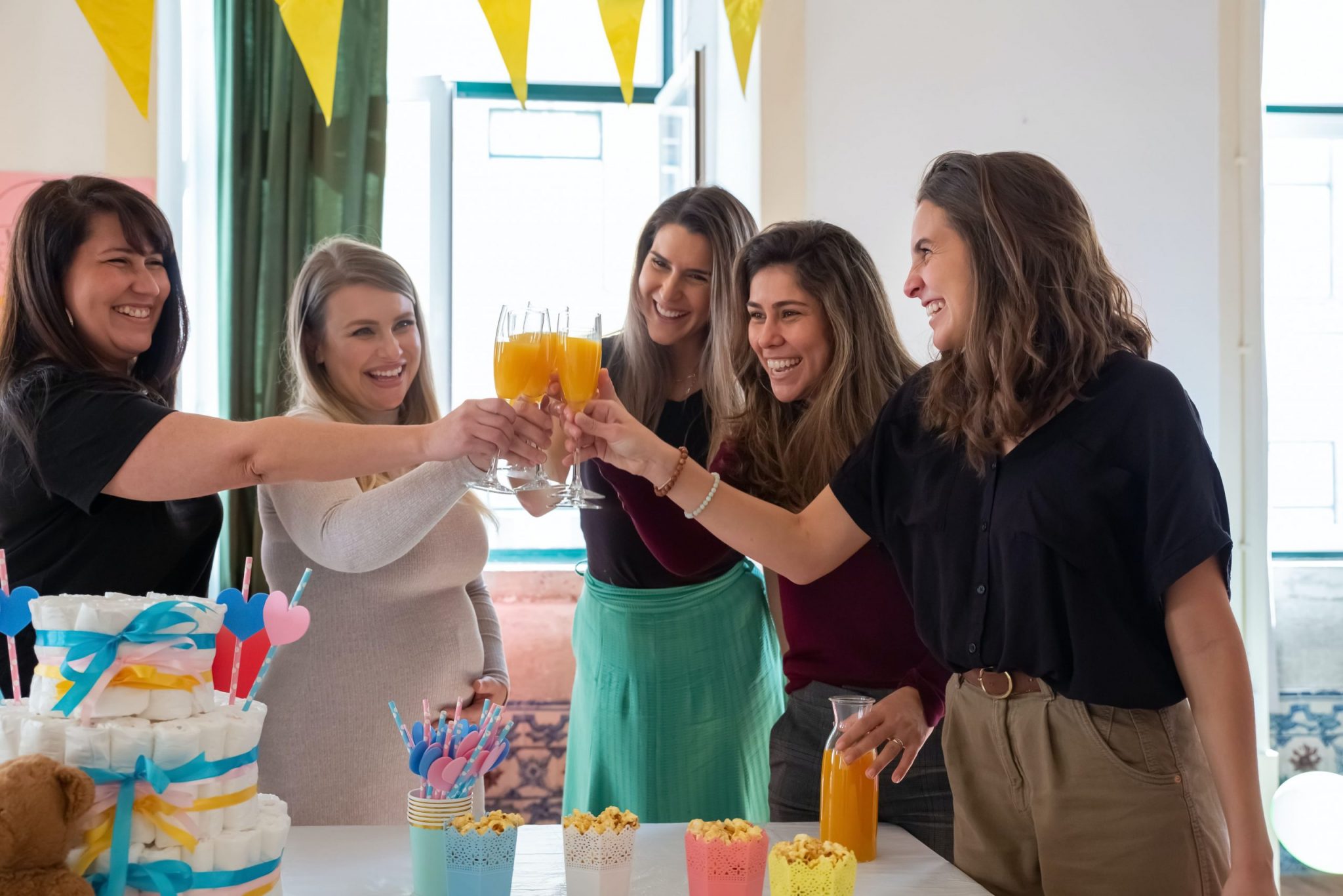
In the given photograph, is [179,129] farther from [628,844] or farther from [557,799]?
[628,844]

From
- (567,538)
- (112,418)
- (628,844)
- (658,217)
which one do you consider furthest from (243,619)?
(567,538)

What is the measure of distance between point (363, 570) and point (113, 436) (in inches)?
17.2

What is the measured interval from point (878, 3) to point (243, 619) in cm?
262

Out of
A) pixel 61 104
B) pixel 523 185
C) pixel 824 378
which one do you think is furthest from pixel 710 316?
pixel 61 104

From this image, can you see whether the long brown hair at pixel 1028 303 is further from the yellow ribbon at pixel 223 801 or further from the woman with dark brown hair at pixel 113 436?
the yellow ribbon at pixel 223 801

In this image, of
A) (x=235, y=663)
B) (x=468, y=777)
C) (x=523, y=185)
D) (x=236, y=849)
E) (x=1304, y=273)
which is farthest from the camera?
(x=523, y=185)

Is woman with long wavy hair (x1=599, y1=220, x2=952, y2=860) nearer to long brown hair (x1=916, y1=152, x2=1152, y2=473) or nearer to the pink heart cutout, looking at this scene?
long brown hair (x1=916, y1=152, x2=1152, y2=473)

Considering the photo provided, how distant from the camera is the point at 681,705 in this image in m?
2.05

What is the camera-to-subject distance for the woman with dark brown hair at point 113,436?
1.49m

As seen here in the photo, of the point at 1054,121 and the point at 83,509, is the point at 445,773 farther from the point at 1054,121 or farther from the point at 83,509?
the point at 1054,121

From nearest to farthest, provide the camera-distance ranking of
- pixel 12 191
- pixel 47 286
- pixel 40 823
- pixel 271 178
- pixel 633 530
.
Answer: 1. pixel 40 823
2. pixel 47 286
3. pixel 633 530
4. pixel 12 191
5. pixel 271 178

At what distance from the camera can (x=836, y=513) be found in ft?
5.52

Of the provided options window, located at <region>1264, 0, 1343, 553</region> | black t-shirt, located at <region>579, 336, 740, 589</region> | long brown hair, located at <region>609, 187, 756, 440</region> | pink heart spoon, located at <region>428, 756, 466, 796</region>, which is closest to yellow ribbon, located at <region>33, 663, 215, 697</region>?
pink heart spoon, located at <region>428, 756, 466, 796</region>

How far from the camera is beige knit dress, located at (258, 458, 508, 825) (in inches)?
73.3
